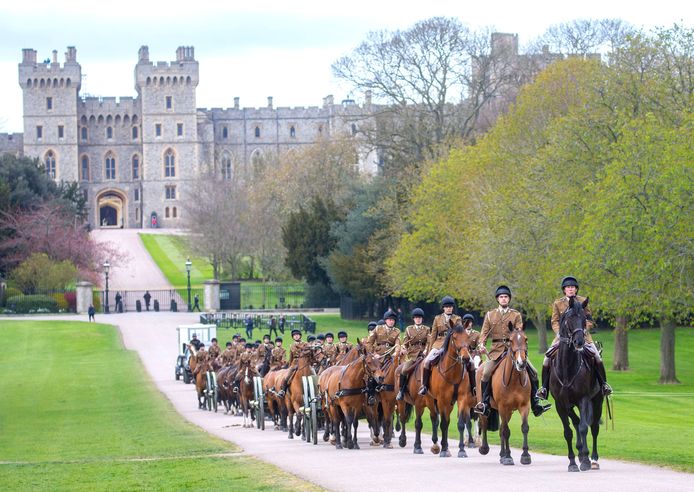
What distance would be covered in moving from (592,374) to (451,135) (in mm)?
56067

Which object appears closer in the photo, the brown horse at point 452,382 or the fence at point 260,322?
the brown horse at point 452,382

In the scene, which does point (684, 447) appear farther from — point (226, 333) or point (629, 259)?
point (226, 333)

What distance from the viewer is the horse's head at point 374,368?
22016 millimetres

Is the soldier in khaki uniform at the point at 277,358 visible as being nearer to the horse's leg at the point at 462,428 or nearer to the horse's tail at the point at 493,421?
the horse's leg at the point at 462,428

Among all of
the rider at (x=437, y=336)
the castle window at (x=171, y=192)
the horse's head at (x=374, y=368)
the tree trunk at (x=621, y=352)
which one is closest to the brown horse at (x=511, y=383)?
the rider at (x=437, y=336)

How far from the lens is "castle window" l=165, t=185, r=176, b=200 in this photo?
159 m

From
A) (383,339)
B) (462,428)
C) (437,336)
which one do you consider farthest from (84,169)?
(462,428)

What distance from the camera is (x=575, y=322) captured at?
16.8 meters

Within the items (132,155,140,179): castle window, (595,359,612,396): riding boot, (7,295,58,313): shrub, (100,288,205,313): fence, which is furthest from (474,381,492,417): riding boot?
(132,155,140,179): castle window

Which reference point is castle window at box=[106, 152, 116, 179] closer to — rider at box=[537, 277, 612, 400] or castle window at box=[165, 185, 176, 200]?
castle window at box=[165, 185, 176, 200]

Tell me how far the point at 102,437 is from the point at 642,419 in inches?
473

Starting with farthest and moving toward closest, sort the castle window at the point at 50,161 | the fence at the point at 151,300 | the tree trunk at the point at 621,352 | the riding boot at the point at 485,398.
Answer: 1. the castle window at the point at 50,161
2. the fence at the point at 151,300
3. the tree trunk at the point at 621,352
4. the riding boot at the point at 485,398

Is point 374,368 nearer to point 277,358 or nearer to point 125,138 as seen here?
point 277,358

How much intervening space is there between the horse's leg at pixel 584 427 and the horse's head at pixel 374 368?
540 cm
